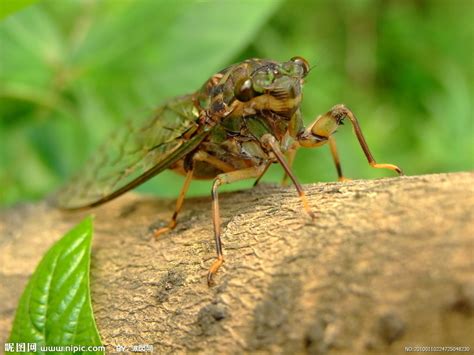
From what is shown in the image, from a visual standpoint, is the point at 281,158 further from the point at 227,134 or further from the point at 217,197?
the point at 227,134

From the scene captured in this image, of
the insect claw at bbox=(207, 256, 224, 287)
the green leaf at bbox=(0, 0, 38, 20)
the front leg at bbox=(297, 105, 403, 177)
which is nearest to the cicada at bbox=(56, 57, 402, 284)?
the front leg at bbox=(297, 105, 403, 177)

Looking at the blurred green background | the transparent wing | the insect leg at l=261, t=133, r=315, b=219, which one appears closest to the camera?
the insect leg at l=261, t=133, r=315, b=219

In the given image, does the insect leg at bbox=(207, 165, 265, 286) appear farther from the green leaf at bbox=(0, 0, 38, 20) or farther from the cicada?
the green leaf at bbox=(0, 0, 38, 20)

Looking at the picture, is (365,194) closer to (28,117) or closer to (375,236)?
(375,236)

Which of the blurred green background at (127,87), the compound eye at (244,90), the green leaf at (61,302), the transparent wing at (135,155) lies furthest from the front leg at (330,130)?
the blurred green background at (127,87)

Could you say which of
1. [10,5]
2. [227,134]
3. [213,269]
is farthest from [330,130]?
[10,5]

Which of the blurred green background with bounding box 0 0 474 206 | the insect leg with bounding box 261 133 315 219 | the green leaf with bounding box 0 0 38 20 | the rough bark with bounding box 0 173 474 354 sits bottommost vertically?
the rough bark with bounding box 0 173 474 354

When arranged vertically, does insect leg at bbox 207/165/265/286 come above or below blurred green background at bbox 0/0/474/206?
below
